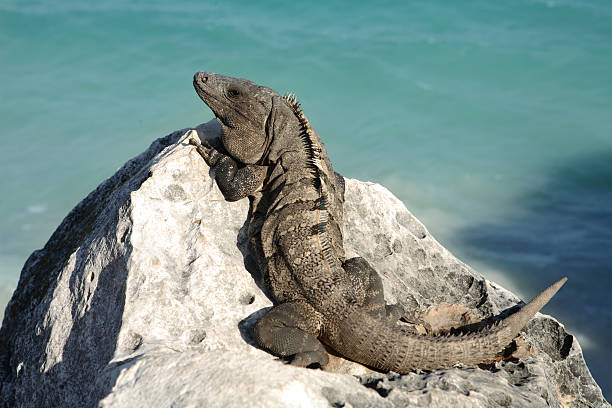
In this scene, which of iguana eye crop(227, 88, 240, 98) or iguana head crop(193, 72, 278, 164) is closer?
iguana head crop(193, 72, 278, 164)

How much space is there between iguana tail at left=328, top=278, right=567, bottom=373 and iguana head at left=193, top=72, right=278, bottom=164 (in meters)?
1.94

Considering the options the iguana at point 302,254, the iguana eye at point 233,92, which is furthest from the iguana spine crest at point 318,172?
the iguana eye at point 233,92

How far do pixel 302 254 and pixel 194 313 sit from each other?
1.03 meters

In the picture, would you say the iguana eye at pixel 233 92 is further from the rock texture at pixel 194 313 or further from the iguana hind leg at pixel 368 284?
the iguana hind leg at pixel 368 284

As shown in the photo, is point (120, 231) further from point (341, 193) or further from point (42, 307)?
Answer: point (341, 193)

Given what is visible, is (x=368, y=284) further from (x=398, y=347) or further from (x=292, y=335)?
(x=292, y=335)

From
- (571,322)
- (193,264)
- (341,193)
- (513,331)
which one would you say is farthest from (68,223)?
(571,322)

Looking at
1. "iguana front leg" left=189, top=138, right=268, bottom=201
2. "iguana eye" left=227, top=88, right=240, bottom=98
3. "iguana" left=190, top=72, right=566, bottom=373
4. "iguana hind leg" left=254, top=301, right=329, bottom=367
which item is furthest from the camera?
"iguana eye" left=227, top=88, right=240, bottom=98

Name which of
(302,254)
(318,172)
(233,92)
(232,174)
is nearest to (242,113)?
(233,92)

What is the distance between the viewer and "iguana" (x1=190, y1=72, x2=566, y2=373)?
16.3ft

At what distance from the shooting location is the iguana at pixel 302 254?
16.3ft

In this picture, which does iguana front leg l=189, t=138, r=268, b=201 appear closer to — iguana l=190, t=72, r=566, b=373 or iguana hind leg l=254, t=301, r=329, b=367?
iguana l=190, t=72, r=566, b=373

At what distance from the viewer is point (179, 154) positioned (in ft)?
18.7

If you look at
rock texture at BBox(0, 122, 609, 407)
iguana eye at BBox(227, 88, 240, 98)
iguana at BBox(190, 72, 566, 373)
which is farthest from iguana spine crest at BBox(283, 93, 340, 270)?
rock texture at BBox(0, 122, 609, 407)
